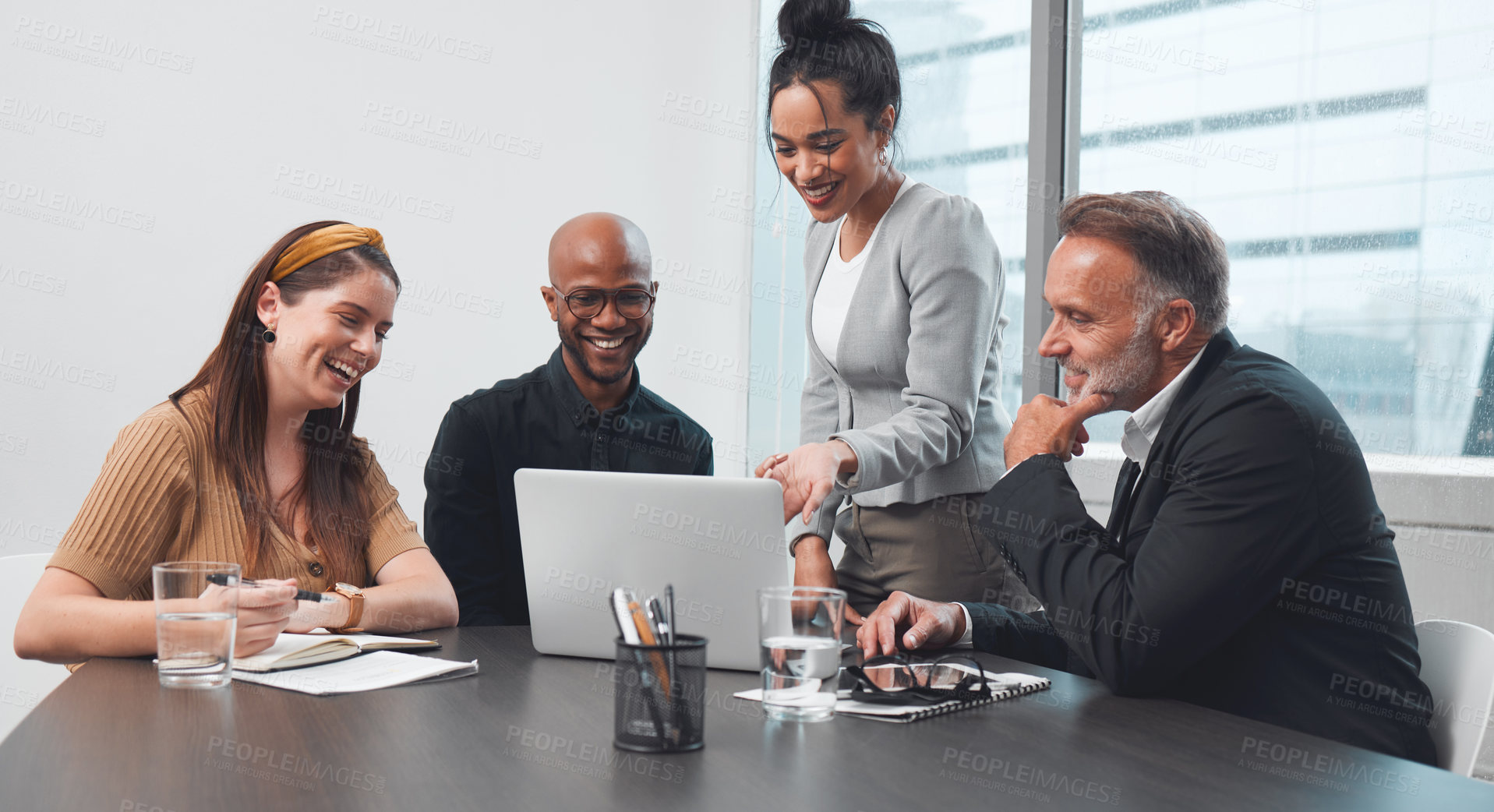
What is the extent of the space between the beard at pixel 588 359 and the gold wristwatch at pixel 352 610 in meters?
A: 0.74

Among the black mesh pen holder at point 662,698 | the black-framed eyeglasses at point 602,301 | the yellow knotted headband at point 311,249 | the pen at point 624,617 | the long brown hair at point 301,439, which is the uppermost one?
the yellow knotted headband at point 311,249

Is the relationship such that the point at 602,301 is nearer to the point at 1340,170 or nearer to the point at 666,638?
the point at 666,638

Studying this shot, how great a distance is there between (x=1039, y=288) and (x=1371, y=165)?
89cm

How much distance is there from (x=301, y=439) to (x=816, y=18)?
1212mm

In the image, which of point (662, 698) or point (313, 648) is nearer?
point (662, 698)

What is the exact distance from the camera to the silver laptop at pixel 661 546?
1274 mm

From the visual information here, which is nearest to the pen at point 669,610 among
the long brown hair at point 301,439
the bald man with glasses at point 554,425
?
the long brown hair at point 301,439

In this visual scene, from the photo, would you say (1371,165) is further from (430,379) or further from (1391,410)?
(430,379)

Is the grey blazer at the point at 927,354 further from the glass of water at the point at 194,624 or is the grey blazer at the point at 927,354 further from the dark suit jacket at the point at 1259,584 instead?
the glass of water at the point at 194,624

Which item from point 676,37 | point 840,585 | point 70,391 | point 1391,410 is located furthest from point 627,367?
point 676,37

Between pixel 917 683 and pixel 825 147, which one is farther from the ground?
pixel 825 147

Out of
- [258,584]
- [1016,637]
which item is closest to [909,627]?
[1016,637]

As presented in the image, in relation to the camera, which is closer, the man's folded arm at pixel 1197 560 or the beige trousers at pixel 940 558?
the man's folded arm at pixel 1197 560

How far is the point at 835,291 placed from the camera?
2115mm
